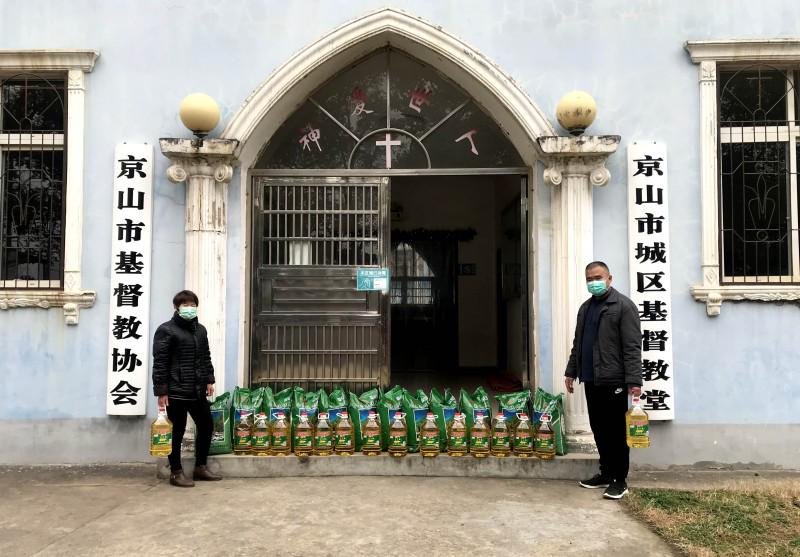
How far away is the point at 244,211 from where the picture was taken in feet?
19.4

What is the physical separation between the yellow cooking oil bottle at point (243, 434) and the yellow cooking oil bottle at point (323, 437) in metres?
0.55

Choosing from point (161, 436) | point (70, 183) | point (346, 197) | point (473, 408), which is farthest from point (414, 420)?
point (70, 183)

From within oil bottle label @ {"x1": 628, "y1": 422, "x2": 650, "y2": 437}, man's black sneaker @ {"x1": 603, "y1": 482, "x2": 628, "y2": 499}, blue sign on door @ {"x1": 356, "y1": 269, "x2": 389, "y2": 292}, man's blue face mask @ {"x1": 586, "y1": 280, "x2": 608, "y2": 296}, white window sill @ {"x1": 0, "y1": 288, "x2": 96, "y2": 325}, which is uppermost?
blue sign on door @ {"x1": 356, "y1": 269, "x2": 389, "y2": 292}

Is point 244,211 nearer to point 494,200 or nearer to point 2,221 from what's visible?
point 2,221

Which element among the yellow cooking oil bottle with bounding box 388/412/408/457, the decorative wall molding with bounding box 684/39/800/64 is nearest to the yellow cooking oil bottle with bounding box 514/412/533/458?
the yellow cooking oil bottle with bounding box 388/412/408/457

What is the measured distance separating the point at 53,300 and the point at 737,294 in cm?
610

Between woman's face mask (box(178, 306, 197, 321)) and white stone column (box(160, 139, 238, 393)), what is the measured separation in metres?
0.56

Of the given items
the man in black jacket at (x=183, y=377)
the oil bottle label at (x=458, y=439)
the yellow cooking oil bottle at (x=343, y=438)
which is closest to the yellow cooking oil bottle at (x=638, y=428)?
the oil bottle label at (x=458, y=439)

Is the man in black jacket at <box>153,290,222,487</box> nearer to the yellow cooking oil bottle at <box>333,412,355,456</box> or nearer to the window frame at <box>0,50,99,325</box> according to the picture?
the yellow cooking oil bottle at <box>333,412,355,456</box>

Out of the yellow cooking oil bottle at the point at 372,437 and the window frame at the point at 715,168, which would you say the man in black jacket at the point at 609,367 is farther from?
the yellow cooking oil bottle at the point at 372,437

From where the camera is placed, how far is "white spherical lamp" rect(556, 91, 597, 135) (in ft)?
17.6

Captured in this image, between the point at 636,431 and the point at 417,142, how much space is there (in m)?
3.29

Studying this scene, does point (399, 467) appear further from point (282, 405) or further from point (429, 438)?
point (282, 405)

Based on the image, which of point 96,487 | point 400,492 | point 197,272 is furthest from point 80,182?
point 400,492
